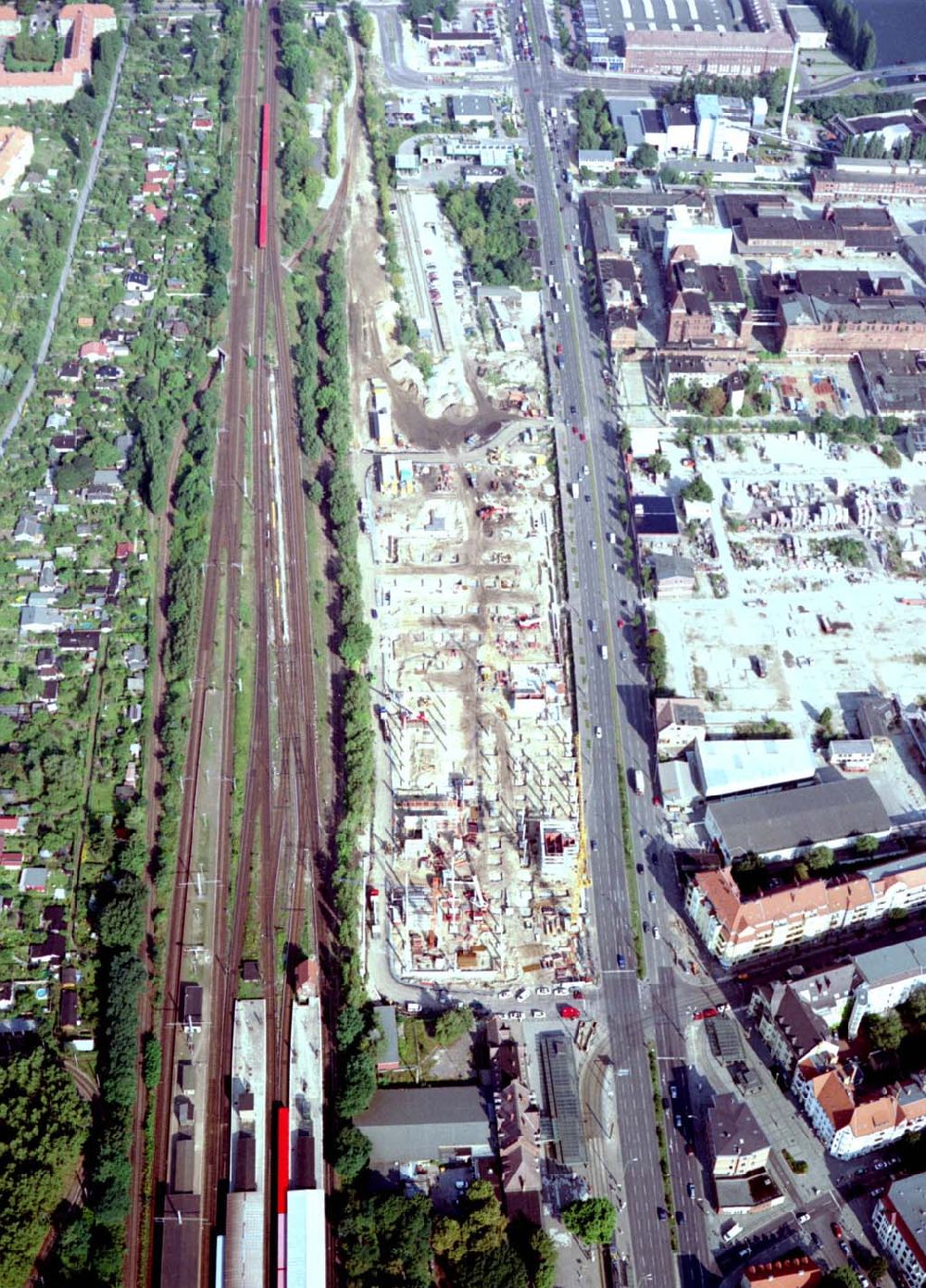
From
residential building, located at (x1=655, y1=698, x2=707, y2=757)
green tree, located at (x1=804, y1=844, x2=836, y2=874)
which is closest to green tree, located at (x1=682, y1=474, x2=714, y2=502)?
residential building, located at (x1=655, y1=698, x2=707, y2=757)

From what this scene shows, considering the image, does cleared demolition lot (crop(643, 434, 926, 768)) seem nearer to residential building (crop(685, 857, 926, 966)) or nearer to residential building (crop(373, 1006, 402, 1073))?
residential building (crop(685, 857, 926, 966))

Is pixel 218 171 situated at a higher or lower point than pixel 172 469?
higher

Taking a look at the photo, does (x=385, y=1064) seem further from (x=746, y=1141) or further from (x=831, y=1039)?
(x=831, y=1039)

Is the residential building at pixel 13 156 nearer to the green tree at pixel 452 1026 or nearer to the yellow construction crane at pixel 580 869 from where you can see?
the yellow construction crane at pixel 580 869

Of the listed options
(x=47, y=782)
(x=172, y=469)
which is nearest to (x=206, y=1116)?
(x=47, y=782)

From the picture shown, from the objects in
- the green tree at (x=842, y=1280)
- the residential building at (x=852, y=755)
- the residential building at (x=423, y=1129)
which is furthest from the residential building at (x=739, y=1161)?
the residential building at (x=852, y=755)

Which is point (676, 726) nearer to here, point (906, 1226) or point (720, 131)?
point (906, 1226)

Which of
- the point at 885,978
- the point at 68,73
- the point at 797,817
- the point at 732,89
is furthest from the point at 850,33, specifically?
the point at 885,978
